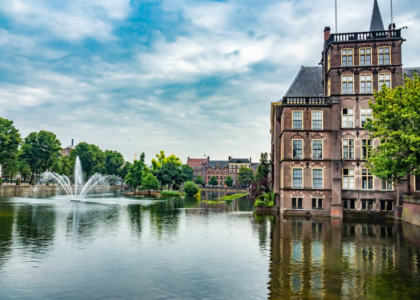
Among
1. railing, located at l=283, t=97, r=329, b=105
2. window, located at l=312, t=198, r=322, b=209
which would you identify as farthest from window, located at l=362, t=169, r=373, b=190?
railing, located at l=283, t=97, r=329, b=105

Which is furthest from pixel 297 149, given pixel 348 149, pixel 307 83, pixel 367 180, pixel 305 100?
pixel 307 83

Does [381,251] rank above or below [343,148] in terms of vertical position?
below

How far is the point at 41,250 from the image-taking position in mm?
21891

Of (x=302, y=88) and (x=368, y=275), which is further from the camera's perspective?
(x=302, y=88)

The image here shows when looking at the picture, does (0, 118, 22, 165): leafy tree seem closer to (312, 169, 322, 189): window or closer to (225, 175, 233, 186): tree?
(312, 169, 322, 189): window

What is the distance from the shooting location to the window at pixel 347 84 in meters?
43.4

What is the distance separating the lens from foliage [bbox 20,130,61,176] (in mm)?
106188

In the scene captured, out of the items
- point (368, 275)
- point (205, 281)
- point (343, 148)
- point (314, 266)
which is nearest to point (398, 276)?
point (368, 275)

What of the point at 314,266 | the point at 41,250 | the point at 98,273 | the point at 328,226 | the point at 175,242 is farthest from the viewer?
the point at 328,226

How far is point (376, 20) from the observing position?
147 ft

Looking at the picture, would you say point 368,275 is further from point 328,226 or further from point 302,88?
point 302,88

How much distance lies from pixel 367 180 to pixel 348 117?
26.4 feet

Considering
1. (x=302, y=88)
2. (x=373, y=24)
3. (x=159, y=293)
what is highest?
(x=373, y=24)

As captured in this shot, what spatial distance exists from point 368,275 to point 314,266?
270 centimetres
